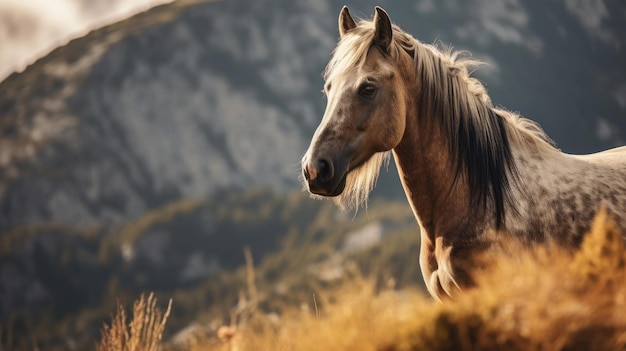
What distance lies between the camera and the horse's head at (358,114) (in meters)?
6.46

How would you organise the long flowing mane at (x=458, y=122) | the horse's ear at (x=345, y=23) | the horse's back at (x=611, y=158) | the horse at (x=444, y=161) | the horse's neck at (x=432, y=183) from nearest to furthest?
the horse at (x=444, y=161) → the horse's neck at (x=432, y=183) → the long flowing mane at (x=458, y=122) → the horse's back at (x=611, y=158) → the horse's ear at (x=345, y=23)

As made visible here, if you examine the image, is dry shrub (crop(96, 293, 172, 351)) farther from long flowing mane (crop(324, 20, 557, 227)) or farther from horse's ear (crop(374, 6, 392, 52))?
horse's ear (crop(374, 6, 392, 52))

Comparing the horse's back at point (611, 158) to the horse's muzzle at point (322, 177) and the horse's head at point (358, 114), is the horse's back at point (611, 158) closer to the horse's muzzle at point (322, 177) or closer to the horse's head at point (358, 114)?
the horse's head at point (358, 114)

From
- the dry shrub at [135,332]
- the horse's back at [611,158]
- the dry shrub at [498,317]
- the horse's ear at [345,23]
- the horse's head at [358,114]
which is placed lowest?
the dry shrub at [498,317]

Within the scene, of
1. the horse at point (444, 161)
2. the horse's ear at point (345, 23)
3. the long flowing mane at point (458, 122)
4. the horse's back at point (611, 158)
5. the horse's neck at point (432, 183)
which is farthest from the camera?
the horse's ear at point (345, 23)

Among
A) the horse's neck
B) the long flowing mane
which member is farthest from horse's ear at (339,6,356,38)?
the horse's neck

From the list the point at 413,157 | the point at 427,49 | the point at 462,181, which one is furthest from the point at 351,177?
the point at 427,49

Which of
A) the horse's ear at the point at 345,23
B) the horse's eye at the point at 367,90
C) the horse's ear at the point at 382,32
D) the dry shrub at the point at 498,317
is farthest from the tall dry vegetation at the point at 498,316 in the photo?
the horse's ear at the point at 345,23

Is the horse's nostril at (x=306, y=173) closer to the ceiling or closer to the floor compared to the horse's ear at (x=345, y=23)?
closer to the floor

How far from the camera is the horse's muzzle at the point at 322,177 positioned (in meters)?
6.31

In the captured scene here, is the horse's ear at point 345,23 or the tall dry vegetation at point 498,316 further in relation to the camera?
the horse's ear at point 345,23

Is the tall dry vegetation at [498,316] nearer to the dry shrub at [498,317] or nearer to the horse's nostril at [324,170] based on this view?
the dry shrub at [498,317]

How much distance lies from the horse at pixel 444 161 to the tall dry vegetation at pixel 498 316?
1.59 meters

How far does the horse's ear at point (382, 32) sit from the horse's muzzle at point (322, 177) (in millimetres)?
1351
